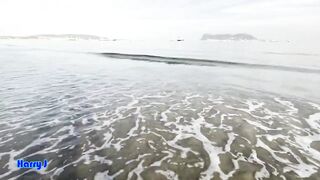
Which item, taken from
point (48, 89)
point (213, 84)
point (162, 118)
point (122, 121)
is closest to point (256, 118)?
point (162, 118)

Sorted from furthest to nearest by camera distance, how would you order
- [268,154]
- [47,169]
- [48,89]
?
[48,89] → [268,154] → [47,169]

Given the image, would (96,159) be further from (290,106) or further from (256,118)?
(290,106)

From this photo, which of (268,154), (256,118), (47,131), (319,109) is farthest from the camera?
(319,109)

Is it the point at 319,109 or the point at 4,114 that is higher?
the point at 319,109

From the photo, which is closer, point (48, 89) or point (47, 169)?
point (47, 169)

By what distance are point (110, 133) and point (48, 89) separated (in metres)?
9.71

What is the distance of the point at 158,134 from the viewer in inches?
371

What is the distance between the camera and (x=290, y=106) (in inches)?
542

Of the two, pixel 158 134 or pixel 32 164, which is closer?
pixel 32 164

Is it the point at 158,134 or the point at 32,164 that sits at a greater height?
the point at 158,134

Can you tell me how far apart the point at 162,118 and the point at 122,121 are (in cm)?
194

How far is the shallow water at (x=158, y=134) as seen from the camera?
6.83 m

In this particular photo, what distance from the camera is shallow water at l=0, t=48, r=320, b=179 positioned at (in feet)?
22.4

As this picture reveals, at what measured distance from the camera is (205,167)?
275 inches
